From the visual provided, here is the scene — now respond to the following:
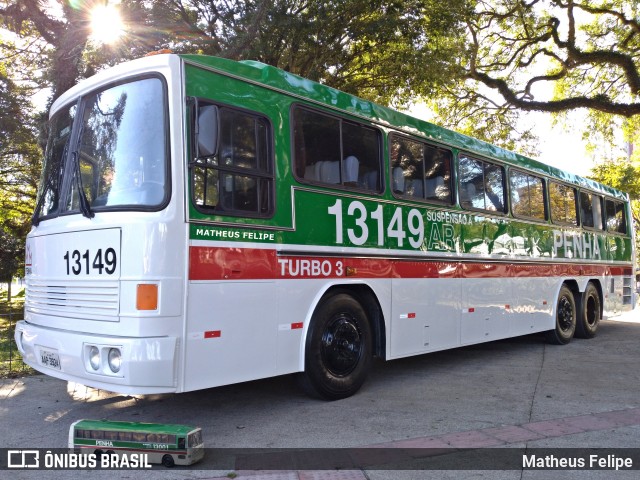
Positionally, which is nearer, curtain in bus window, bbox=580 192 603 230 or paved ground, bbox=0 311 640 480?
paved ground, bbox=0 311 640 480

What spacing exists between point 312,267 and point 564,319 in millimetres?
7137

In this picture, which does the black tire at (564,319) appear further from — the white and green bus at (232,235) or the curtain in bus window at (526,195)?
the white and green bus at (232,235)

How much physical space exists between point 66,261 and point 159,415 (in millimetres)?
1730

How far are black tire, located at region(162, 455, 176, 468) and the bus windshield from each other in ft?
6.12

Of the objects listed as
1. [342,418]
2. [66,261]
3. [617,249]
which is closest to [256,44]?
[66,261]

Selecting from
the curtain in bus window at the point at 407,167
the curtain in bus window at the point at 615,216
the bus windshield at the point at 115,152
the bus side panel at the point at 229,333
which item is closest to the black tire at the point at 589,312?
the curtain in bus window at the point at 615,216

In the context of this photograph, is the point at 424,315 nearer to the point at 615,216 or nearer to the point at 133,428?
the point at 133,428

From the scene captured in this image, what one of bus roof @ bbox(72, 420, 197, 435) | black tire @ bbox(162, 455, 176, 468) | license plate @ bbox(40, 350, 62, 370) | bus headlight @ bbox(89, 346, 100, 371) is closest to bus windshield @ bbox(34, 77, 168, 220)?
bus headlight @ bbox(89, 346, 100, 371)

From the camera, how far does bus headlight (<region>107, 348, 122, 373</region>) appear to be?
414 cm

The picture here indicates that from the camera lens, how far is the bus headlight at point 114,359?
414cm

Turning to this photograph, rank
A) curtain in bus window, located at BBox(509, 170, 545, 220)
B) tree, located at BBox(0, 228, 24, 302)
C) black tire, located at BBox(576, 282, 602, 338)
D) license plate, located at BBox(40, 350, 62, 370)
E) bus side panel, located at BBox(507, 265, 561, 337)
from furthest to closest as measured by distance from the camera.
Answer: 1. tree, located at BBox(0, 228, 24, 302)
2. black tire, located at BBox(576, 282, 602, 338)
3. curtain in bus window, located at BBox(509, 170, 545, 220)
4. bus side panel, located at BBox(507, 265, 561, 337)
5. license plate, located at BBox(40, 350, 62, 370)

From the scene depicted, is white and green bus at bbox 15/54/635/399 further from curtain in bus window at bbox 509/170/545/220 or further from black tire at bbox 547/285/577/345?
black tire at bbox 547/285/577/345

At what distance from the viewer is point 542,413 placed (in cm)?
546

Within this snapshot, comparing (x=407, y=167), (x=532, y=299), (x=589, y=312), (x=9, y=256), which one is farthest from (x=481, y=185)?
(x=9, y=256)
